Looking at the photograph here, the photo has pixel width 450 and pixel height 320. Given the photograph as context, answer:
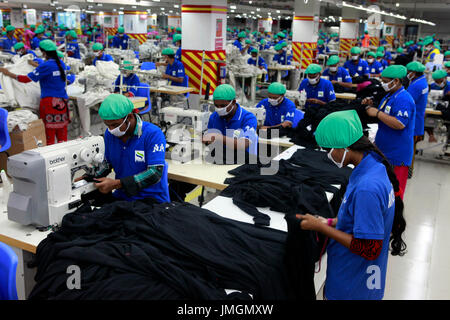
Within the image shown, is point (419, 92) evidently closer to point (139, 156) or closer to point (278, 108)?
point (278, 108)

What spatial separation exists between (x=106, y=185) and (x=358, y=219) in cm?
167

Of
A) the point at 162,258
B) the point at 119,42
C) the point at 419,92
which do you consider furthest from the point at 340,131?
the point at 119,42

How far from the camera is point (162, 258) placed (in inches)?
77.3

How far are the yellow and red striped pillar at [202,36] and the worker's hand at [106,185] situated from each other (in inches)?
264

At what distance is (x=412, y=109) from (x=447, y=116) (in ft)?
11.5

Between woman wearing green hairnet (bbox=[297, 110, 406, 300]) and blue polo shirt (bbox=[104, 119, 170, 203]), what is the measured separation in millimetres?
1276

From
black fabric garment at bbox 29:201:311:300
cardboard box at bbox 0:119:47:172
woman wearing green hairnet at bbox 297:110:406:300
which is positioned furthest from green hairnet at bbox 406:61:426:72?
cardboard box at bbox 0:119:47:172

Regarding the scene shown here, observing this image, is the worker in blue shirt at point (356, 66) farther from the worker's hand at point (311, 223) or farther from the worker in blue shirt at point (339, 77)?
the worker's hand at point (311, 223)

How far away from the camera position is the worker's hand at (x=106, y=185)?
2.81 meters

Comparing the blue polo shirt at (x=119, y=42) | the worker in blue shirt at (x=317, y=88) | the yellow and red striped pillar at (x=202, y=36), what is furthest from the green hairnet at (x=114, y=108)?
the blue polo shirt at (x=119, y=42)

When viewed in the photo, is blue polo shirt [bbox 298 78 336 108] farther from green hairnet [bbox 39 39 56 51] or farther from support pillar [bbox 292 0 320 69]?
support pillar [bbox 292 0 320 69]

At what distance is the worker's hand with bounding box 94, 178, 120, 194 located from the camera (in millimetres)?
2814

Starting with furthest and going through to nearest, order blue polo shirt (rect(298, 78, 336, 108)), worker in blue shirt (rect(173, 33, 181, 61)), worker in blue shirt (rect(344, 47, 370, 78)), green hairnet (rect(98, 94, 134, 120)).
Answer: worker in blue shirt (rect(173, 33, 181, 61))
worker in blue shirt (rect(344, 47, 370, 78))
blue polo shirt (rect(298, 78, 336, 108))
green hairnet (rect(98, 94, 134, 120))
